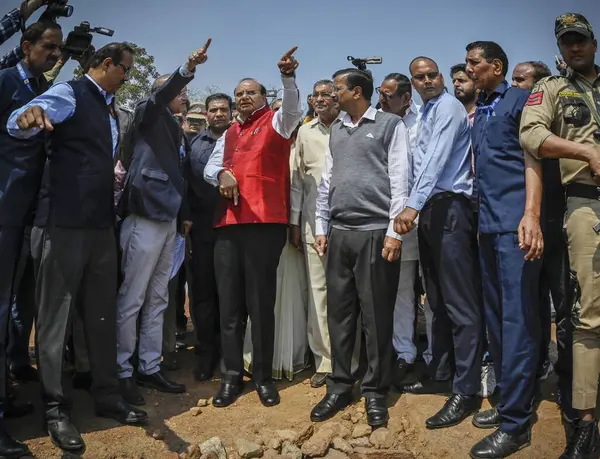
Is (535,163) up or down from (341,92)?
down

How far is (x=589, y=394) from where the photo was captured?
3.19 meters

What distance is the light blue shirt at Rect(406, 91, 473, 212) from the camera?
3834mm

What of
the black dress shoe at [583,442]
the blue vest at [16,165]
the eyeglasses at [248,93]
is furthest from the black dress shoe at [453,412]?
the blue vest at [16,165]

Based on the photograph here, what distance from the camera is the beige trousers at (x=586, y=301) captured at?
3154 mm

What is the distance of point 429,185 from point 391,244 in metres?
0.47

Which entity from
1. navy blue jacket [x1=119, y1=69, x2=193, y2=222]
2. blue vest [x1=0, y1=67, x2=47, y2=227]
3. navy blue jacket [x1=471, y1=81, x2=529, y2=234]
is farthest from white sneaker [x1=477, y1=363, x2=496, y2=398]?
blue vest [x1=0, y1=67, x2=47, y2=227]

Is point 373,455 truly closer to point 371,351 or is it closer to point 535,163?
point 371,351

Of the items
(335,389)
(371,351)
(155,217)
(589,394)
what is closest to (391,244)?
(371,351)

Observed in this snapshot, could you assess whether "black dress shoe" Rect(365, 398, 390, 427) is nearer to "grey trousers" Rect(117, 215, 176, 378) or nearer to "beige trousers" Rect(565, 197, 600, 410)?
"beige trousers" Rect(565, 197, 600, 410)

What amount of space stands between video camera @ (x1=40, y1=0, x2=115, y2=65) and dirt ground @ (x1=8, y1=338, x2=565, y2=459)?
101 inches

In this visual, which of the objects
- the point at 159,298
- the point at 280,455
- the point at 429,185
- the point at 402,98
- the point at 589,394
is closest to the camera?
the point at 589,394

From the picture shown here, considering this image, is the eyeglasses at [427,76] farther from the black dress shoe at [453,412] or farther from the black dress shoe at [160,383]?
the black dress shoe at [160,383]

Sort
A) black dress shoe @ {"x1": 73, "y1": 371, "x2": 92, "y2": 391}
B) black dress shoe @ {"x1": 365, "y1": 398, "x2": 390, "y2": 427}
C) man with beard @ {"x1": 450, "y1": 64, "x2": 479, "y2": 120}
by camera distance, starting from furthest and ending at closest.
A: 1. man with beard @ {"x1": 450, "y1": 64, "x2": 479, "y2": 120}
2. black dress shoe @ {"x1": 73, "y1": 371, "x2": 92, "y2": 391}
3. black dress shoe @ {"x1": 365, "y1": 398, "x2": 390, "y2": 427}

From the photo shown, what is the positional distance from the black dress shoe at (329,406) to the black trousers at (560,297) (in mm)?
1386
